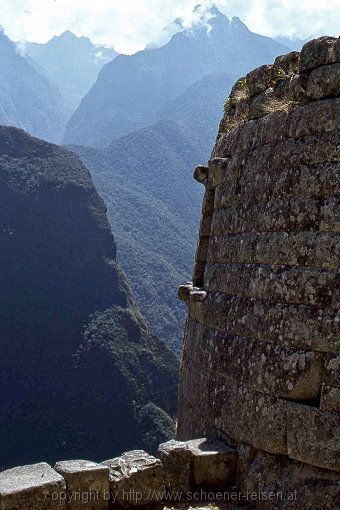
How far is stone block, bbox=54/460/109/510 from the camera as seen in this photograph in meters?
5.02

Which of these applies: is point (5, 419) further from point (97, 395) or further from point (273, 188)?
point (273, 188)

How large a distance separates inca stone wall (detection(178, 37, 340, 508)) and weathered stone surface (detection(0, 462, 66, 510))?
5.23 ft

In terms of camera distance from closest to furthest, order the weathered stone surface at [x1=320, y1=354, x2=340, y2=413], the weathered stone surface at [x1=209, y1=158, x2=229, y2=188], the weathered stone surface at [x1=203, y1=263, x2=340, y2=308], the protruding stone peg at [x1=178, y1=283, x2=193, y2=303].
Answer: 1. the weathered stone surface at [x1=320, y1=354, x2=340, y2=413]
2. the weathered stone surface at [x1=203, y1=263, x2=340, y2=308]
3. the weathered stone surface at [x1=209, y1=158, x2=229, y2=188]
4. the protruding stone peg at [x1=178, y1=283, x2=193, y2=303]

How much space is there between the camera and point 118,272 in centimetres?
6975

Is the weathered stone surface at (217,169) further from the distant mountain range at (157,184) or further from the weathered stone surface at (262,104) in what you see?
the distant mountain range at (157,184)

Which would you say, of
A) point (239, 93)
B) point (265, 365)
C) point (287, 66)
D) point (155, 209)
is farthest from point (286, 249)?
point (155, 209)

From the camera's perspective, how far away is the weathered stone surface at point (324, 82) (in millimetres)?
5703

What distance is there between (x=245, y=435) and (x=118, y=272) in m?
64.3

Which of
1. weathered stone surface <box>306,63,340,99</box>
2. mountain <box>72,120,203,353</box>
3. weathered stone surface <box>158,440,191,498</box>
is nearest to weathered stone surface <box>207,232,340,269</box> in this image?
weathered stone surface <box>306,63,340,99</box>

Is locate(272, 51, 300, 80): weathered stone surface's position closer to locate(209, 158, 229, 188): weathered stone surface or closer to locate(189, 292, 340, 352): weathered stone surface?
locate(209, 158, 229, 188): weathered stone surface

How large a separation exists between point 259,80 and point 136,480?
4.24 meters

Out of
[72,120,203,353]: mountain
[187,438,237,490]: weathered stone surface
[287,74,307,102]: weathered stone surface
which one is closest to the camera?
[187,438,237,490]: weathered stone surface

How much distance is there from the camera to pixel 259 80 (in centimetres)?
719

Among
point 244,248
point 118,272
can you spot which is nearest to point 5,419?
point 118,272
